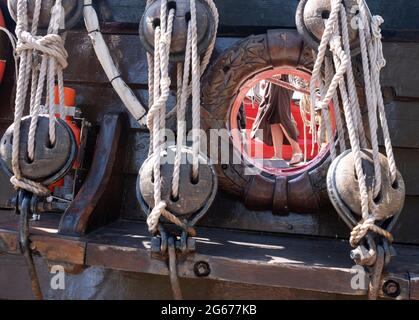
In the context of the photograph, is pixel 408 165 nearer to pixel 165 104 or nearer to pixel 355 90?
pixel 355 90

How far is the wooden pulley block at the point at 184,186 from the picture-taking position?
108 cm

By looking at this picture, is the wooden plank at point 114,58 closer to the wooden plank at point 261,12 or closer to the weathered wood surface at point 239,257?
the wooden plank at point 261,12

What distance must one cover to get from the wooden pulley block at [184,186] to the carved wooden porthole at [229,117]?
46cm

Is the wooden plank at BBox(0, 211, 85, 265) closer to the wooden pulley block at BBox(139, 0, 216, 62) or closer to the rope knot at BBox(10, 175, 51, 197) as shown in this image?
the rope knot at BBox(10, 175, 51, 197)

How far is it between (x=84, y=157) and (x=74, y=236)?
41cm

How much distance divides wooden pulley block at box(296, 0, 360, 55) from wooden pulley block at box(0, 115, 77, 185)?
2.25ft

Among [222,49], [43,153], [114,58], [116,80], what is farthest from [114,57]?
[43,153]

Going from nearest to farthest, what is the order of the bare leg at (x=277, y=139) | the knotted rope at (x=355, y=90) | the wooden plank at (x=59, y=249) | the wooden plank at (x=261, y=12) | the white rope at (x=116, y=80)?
the knotted rope at (x=355, y=90) < the wooden plank at (x=59, y=249) < the white rope at (x=116, y=80) < the wooden plank at (x=261, y=12) < the bare leg at (x=277, y=139)

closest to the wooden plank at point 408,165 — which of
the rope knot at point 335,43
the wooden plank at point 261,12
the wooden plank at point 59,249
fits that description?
the wooden plank at point 261,12

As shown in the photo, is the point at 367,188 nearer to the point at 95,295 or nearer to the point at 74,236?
the point at 74,236

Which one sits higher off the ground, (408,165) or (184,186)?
(408,165)

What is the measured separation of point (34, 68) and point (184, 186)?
0.55 m

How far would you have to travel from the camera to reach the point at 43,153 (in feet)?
3.75

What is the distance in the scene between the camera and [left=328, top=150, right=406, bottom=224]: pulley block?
1023mm
